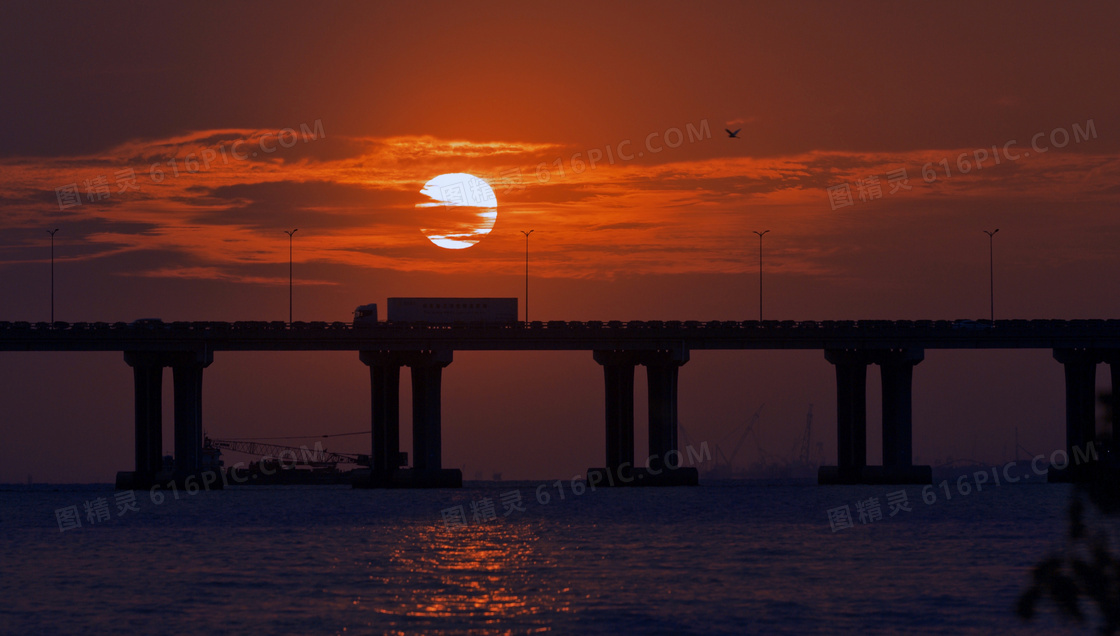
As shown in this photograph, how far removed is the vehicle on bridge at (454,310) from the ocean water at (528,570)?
43.1m

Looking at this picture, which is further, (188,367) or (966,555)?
(188,367)

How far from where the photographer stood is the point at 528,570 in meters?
68.9

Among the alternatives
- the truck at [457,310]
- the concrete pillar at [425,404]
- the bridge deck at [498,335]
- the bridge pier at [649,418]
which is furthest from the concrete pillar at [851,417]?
the concrete pillar at [425,404]

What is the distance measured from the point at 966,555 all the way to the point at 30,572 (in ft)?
166

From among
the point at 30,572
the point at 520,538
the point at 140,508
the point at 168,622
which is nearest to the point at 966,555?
the point at 520,538

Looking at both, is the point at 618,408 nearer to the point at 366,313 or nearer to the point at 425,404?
the point at 425,404

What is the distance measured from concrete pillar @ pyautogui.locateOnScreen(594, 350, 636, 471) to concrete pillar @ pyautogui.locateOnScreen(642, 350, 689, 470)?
3188 mm

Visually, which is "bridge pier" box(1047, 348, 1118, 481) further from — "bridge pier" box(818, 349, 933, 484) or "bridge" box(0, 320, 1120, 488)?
"bridge pier" box(818, 349, 933, 484)

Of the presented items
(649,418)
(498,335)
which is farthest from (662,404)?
(498,335)

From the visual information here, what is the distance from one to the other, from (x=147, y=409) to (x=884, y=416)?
285ft

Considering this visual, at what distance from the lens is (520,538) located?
8981 cm

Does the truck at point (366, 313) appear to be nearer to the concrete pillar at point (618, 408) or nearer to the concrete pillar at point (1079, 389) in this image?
the concrete pillar at point (618, 408)

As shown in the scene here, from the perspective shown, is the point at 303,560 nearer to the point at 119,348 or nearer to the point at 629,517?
the point at 629,517

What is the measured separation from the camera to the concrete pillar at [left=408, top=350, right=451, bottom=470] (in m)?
154
